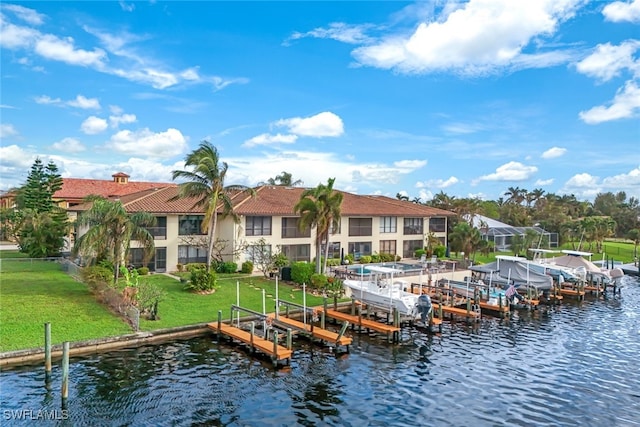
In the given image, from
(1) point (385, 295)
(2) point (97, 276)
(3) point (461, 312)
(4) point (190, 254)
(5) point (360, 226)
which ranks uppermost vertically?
(5) point (360, 226)

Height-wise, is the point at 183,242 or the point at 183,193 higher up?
the point at 183,193

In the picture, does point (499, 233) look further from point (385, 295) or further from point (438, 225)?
point (385, 295)

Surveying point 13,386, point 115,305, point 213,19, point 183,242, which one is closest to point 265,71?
point 213,19

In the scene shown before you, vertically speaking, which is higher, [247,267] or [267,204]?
[267,204]

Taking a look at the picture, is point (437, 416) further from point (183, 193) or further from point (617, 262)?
point (617, 262)

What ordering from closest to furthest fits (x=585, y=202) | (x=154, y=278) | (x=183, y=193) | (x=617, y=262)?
(x=183, y=193) → (x=154, y=278) → (x=617, y=262) → (x=585, y=202)

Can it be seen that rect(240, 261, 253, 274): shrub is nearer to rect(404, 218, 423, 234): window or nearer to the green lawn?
the green lawn

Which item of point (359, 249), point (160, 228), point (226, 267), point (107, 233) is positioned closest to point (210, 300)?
point (107, 233)

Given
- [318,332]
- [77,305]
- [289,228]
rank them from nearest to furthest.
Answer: [318,332] < [77,305] < [289,228]
